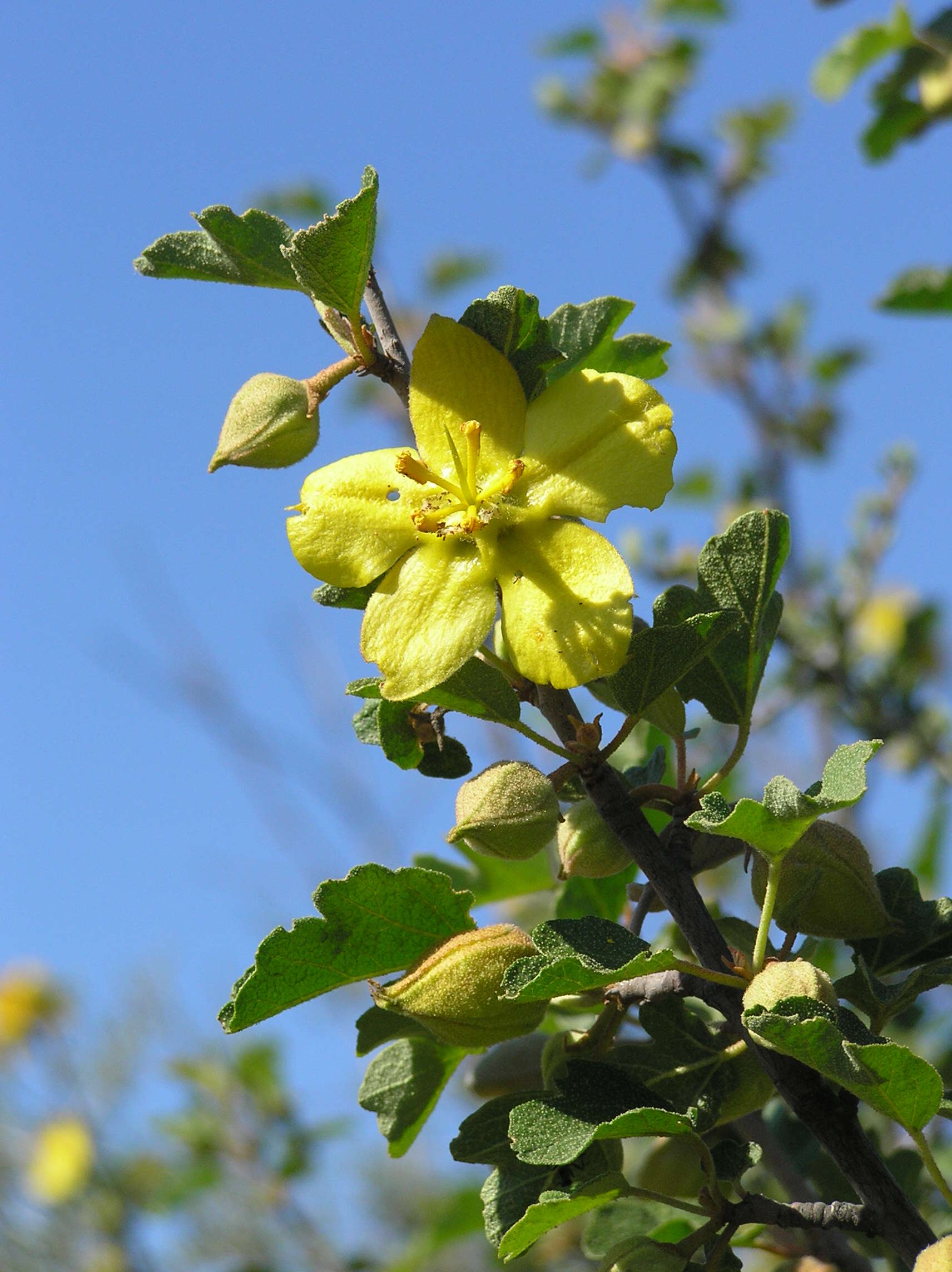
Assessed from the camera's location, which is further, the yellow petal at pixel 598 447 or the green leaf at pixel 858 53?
the green leaf at pixel 858 53

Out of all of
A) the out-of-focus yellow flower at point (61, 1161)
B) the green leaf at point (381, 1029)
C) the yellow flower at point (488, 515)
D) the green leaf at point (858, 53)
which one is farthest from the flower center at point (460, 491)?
the out-of-focus yellow flower at point (61, 1161)

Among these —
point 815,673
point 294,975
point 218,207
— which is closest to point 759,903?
point 294,975

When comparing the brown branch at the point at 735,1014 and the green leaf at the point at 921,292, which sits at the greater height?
the green leaf at the point at 921,292

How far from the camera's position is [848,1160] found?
149 cm

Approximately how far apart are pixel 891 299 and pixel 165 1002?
20.7 ft

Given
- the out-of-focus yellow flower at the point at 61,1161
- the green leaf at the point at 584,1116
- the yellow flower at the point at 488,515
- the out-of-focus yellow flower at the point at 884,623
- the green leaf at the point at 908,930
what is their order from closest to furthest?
1. the green leaf at the point at 584,1116
2. the yellow flower at the point at 488,515
3. the green leaf at the point at 908,930
4. the out-of-focus yellow flower at the point at 884,623
5. the out-of-focus yellow flower at the point at 61,1161

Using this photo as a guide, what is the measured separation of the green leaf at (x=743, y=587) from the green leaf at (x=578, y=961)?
1.21 ft

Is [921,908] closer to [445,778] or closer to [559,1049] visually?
[559,1049]

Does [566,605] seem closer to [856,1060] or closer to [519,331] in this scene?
[519,331]

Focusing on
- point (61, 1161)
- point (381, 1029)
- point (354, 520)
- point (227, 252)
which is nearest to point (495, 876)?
point (381, 1029)

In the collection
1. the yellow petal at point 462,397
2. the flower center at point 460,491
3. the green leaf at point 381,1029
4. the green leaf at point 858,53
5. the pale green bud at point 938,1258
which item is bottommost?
the pale green bud at point 938,1258

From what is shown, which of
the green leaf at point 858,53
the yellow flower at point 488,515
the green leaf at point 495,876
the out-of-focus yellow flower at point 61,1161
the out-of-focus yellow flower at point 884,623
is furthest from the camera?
the out-of-focus yellow flower at point 61,1161

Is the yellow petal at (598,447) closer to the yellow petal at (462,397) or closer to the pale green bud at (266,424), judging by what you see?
the yellow petal at (462,397)

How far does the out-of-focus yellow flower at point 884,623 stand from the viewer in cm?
480
